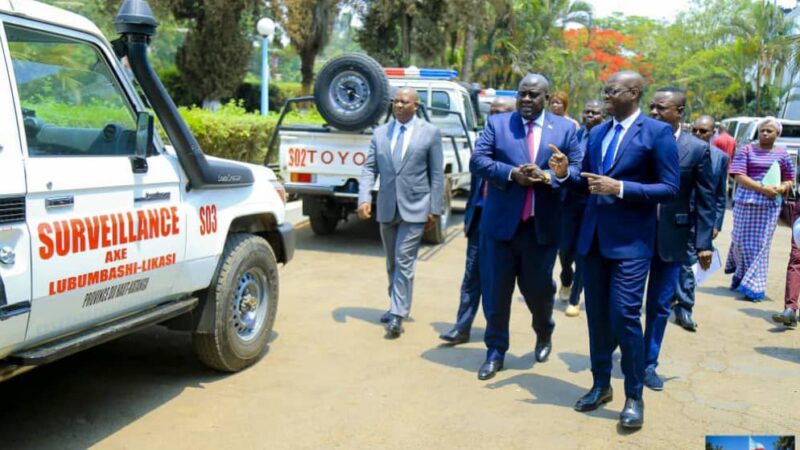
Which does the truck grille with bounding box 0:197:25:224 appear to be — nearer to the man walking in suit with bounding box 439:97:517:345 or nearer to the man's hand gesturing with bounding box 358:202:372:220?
the man's hand gesturing with bounding box 358:202:372:220

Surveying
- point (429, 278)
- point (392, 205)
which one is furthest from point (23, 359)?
point (429, 278)

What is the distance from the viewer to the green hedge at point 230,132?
10.8m

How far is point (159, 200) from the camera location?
13.5ft

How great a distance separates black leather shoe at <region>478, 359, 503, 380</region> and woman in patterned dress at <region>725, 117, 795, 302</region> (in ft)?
12.9

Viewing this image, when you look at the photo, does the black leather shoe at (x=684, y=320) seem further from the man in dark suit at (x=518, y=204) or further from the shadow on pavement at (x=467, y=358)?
the man in dark suit at (x=518, y=204)

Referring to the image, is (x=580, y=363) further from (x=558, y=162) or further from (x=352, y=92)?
(x=352, y=92)

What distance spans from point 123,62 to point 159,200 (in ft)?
3.27

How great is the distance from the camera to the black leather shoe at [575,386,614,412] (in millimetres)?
4535

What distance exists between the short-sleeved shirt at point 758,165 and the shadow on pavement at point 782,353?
7.08 feet

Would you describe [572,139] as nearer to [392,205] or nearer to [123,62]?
[392,205]

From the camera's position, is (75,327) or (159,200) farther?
(159,200)

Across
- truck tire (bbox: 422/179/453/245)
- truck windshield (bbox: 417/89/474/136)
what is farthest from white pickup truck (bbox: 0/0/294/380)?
truck windshield (bbox: 417/89/474/136)

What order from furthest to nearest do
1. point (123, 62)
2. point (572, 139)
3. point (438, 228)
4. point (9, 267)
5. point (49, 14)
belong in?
point (438, 228), point (572, 139), point (123, 62), point (49, 14), point (9, 267)

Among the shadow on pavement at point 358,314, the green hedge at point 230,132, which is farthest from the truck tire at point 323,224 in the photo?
the shadow on pavement at point 358,314
